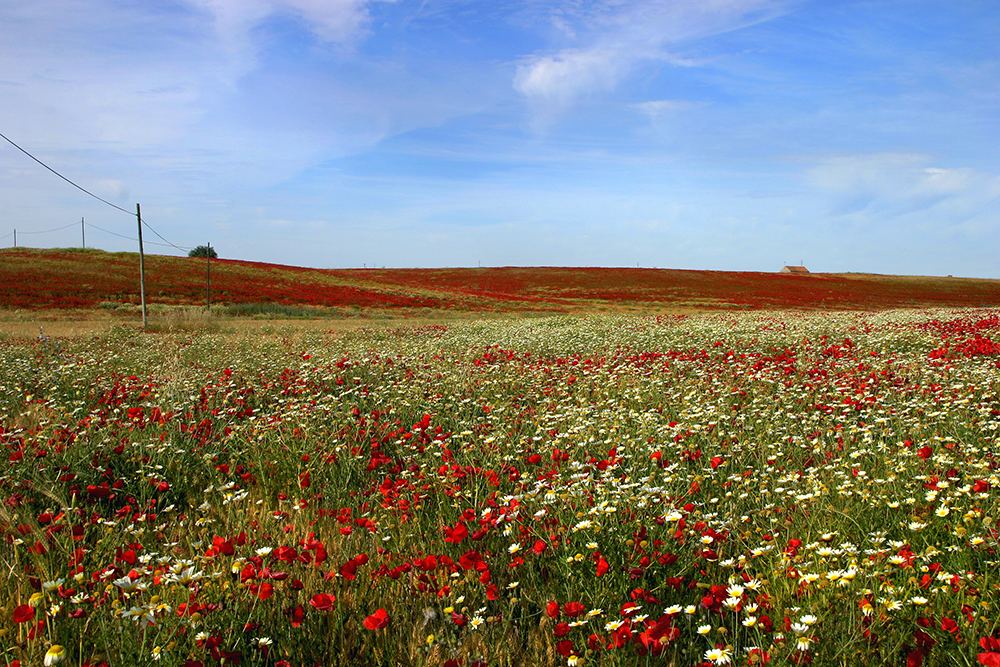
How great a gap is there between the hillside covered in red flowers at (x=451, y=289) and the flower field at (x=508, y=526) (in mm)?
40059

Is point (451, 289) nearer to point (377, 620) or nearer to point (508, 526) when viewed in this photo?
point (508, 526)

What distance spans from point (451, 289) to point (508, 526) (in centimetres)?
6157

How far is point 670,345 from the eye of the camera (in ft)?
45.3

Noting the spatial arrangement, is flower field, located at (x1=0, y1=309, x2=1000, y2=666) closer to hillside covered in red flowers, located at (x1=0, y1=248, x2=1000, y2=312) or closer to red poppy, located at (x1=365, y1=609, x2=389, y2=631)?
red poppy, located at (x1=365, y1=609, x2=389, y2=631)

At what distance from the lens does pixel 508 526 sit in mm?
3422

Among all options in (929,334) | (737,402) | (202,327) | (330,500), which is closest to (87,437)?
(330,500)

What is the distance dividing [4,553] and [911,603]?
4579 millimetres

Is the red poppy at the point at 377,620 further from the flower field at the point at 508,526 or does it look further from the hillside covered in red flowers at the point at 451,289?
the hillside covered in red flowers at the point at 451,289

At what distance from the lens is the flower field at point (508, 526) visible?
105 inches

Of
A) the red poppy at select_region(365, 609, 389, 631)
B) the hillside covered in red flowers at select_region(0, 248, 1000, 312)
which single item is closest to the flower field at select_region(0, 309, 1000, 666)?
the red poppy at select_region(365, 609, 389, 631)

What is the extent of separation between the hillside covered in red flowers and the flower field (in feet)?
131

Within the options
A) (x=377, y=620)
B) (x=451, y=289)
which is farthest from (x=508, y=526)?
(x=451, y=289)

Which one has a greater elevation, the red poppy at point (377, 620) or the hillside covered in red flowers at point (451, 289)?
the hillside covered in red flowers at point (451, 289)

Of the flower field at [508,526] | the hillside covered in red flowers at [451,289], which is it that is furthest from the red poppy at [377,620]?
the hillside covered in red flowers at [451,289]
